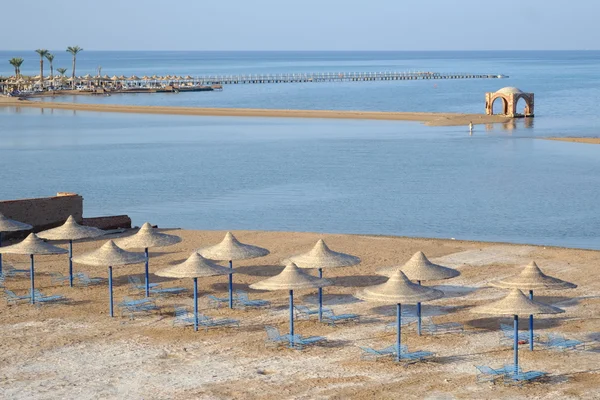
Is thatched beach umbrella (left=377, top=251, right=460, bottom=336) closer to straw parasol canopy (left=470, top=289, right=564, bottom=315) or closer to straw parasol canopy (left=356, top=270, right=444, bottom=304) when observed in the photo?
straw parasol canopy (left=356, top=270, right=444, bottom=304)

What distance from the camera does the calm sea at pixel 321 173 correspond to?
41.3m

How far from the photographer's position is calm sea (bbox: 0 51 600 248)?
41.3 m

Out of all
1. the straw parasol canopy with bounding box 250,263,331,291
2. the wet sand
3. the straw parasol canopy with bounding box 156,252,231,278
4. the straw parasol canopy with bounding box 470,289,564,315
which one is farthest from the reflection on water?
the straw parasol canopy with bounding box 470,289,564,315

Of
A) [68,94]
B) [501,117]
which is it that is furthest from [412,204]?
[68,94]

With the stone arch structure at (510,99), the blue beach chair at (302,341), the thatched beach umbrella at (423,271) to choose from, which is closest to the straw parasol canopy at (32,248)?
the blue beach chair at (302,341)

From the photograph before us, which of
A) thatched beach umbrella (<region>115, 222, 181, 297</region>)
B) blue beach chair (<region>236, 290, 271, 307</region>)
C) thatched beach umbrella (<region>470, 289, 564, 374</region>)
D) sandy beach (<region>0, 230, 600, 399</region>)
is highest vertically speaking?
thatched beach umbrella (<region>115, 222, 181, 297</region>)

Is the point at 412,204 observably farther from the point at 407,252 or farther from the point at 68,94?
the point at 68,94

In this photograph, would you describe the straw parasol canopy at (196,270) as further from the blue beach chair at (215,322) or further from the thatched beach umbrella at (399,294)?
the thatched beach umbrella at (399,294)

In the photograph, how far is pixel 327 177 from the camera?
54344mm

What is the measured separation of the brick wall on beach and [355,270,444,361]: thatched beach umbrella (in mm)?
15288

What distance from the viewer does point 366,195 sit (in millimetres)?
48281

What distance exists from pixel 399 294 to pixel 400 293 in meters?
0.03

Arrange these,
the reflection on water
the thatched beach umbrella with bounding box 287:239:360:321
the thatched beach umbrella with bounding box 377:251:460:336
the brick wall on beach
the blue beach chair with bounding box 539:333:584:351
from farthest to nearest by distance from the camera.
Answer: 1. the reflection on water
2. the brick wall on beach
3. the thatched beach umbrella with bounding box 287:239:360:321
4. the thatched beach umbrella with bounding box 377:251:460:336
5. the blue beach chair with bounding box 539:333:584:351

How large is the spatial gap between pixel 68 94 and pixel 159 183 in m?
85.6
